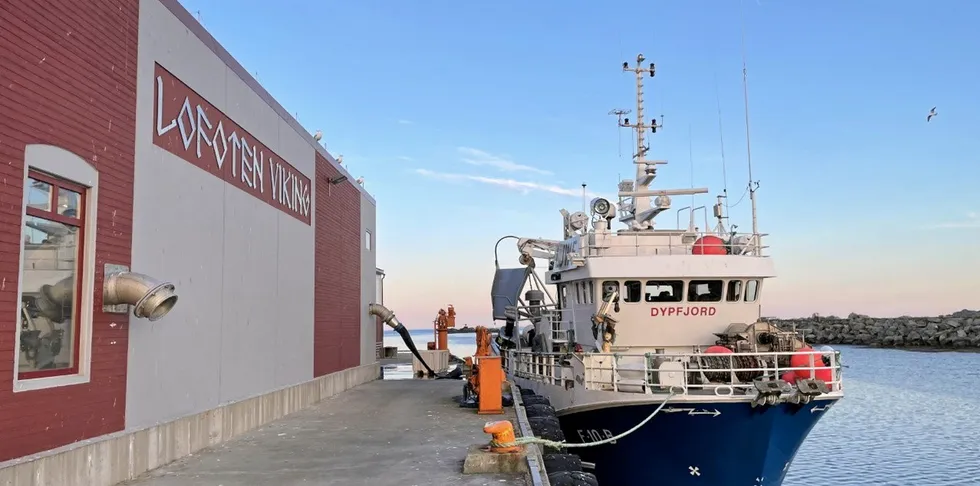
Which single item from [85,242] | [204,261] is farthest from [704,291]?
[85,242]

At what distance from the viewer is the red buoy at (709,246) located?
18.1m

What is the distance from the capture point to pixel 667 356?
14.0 meters

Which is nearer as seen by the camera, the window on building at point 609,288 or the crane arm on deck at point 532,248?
the window on building at point 609,288

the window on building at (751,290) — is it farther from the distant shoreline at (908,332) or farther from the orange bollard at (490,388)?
the distant shoreline at (908,332)

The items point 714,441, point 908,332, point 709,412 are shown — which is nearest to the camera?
point 709,412

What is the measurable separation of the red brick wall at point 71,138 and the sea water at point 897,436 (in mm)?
11048

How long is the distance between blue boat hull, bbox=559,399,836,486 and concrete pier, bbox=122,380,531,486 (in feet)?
8.52

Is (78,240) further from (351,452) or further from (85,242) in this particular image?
(351,452)

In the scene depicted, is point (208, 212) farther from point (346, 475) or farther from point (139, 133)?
point (346, 475)

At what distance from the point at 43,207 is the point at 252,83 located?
819 centimetres

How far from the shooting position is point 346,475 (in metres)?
10.3

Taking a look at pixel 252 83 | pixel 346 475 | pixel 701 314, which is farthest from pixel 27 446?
pixel 701 314

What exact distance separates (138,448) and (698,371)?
9.09 meters

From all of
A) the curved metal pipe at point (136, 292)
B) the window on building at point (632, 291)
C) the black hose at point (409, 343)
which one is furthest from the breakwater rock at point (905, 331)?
the curved metal pipe at point (136, 292)
